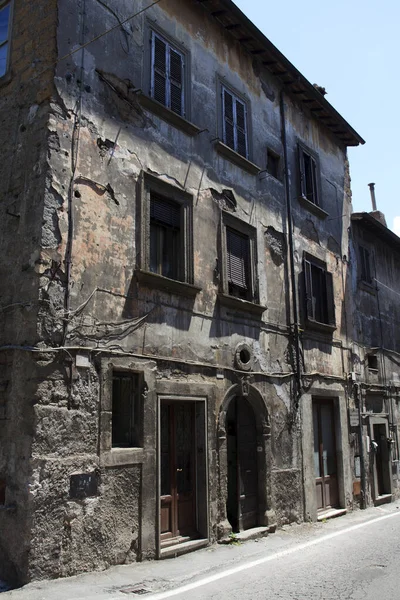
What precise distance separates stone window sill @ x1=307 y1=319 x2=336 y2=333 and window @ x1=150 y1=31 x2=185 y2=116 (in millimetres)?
5184

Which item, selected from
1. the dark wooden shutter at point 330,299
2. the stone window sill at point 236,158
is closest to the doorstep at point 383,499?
the dark wooden shutter at point 330,299

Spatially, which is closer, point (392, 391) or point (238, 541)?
point (238, 541)

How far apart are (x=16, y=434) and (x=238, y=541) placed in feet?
13.8

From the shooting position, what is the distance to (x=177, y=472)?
8352 mm

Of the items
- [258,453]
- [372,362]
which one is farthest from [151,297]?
[372,362]

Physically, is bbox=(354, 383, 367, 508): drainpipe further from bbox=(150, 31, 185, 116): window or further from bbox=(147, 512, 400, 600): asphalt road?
bbox=(150, 31, 185, 116): window

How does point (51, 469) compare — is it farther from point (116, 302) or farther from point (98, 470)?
point (116, 302)

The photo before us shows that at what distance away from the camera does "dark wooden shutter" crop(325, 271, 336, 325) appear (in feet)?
43.1

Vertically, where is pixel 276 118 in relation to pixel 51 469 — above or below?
above

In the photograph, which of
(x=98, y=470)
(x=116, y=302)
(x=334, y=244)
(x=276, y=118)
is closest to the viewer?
(x=98, y=470)

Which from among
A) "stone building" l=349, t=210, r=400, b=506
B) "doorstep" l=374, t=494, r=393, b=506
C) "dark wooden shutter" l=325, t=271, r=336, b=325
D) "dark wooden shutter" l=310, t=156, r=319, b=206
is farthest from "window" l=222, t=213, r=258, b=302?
"doorstep" l=374, t=494, r=393, b=506

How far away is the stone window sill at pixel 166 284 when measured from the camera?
8031mm

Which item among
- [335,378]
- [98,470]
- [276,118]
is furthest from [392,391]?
[98,470]

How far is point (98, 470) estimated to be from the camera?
6.88 meters
